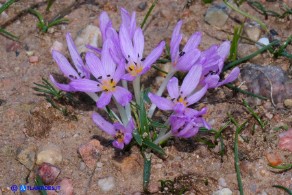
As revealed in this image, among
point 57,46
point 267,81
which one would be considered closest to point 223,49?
point 267,81

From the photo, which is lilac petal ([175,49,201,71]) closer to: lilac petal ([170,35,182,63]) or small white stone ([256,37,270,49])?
lilac petal ([170,35,182,63])

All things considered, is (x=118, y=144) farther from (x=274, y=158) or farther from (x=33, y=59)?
(x=33, y=59)

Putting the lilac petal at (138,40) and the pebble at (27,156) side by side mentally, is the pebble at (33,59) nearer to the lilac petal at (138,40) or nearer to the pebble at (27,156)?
the pebble at (27,156)

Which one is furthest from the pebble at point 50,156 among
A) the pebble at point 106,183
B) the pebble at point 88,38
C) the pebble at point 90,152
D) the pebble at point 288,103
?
the pebble at point 288,103

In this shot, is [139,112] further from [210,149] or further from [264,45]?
[264,45]

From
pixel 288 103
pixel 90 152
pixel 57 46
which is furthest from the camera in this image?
pixel 57 46

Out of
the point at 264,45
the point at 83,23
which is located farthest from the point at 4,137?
the point at 264,45
